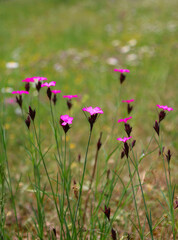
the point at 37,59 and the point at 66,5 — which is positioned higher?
the point at 66,5

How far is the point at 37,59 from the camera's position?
5164mm

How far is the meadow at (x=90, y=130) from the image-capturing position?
1.03 metres

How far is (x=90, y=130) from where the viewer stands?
0.89 metres

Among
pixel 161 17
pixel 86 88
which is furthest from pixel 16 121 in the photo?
pixel 161 17

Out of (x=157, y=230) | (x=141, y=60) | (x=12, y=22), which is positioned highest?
(x=12, y=22)

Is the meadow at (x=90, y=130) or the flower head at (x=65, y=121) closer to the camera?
the flower head at (x=65, y=121)

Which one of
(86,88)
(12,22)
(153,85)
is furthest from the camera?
(12,22)

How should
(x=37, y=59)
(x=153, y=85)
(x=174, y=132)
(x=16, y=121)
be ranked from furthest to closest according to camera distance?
(x=37, y=59), (x=153, y=85), (x=16, y=121), (x=174, y=132)

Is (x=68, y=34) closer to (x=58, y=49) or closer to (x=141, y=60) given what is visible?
(x=58, y=49)

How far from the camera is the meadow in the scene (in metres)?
1.03

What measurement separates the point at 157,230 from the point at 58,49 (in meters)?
5.19

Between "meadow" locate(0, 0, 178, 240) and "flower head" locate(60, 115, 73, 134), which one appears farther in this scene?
"meadow" locate(0, 0, 178, 240)

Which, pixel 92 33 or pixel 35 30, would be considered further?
pixel 35 30

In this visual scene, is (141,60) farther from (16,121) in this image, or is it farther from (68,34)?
(68,34)
